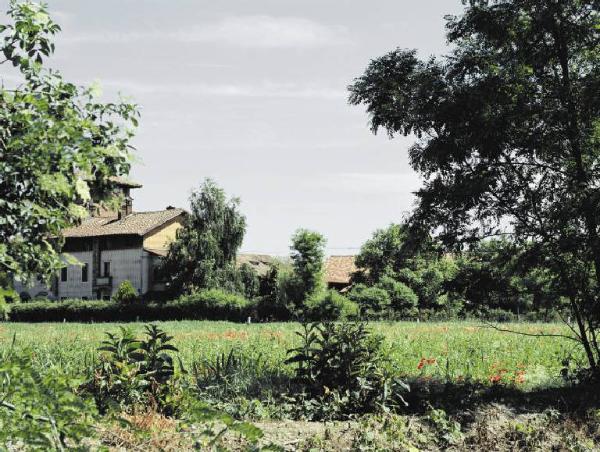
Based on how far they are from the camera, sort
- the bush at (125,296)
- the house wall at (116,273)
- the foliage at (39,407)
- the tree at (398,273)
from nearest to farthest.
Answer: the foliage at (39,407) < the tree at (398,273) < the bush at (125,296) < the house wall at (116,273)

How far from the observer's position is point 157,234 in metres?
57.6

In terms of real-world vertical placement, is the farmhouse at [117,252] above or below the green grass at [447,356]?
above

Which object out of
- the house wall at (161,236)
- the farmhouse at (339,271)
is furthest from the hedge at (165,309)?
the farmhouse at (339,271)

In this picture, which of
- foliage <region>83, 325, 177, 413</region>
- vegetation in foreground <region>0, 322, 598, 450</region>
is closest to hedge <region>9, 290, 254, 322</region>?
vegetation in foreground <region>0, 322, 598, 450</region>

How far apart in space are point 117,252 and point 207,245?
11486 millimetres

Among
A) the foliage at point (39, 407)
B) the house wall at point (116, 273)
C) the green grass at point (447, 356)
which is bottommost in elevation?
the green grass at point (447, 356)

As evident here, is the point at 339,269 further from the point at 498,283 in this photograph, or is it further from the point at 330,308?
the point at 498,283

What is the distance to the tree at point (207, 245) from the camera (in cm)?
5000

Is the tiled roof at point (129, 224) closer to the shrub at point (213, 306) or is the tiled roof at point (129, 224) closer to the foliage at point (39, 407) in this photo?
the shrub at point (213, 306)

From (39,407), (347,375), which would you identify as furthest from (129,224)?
(39,407)

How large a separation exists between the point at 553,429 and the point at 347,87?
565 cm

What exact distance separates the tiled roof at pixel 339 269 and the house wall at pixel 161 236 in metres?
14.3

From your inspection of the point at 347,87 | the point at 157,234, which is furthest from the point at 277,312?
the point at 347,87

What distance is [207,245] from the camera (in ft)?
165
